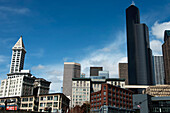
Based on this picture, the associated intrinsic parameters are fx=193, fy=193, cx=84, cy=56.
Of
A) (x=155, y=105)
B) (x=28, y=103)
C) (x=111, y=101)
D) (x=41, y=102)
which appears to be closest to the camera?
(x=41, y=102)

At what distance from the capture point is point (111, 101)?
138 metres

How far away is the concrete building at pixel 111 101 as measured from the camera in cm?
13612

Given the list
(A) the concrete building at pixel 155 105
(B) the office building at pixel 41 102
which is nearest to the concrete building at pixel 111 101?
(A) the concrete building at pixel 155 105

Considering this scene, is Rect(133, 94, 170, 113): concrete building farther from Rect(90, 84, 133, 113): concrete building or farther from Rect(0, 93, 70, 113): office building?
Rect(0, 93, 70, 113): office building

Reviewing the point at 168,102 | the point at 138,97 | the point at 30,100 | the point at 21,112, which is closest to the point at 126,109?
the point at 138,97

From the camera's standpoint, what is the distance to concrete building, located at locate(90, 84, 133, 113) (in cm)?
13612

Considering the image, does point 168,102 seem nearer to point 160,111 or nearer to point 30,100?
point 160,111

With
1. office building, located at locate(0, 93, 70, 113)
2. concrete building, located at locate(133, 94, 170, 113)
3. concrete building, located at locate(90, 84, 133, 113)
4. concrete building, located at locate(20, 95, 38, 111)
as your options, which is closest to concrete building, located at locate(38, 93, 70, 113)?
office building, located at locate(0, 93, 70, 113)

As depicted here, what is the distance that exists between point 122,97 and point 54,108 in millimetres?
55184

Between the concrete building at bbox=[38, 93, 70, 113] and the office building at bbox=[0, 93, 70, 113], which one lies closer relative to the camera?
the concrete building at bbox=[38, 93, 70, 113]

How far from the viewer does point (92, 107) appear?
509 ft

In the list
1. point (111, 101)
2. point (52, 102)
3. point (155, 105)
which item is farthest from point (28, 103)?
point (155, 105)

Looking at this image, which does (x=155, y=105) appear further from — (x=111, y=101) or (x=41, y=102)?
(x=41, y=102)

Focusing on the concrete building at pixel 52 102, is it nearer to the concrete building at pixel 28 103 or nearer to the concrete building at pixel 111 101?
the concrete building at pixel 28 103
